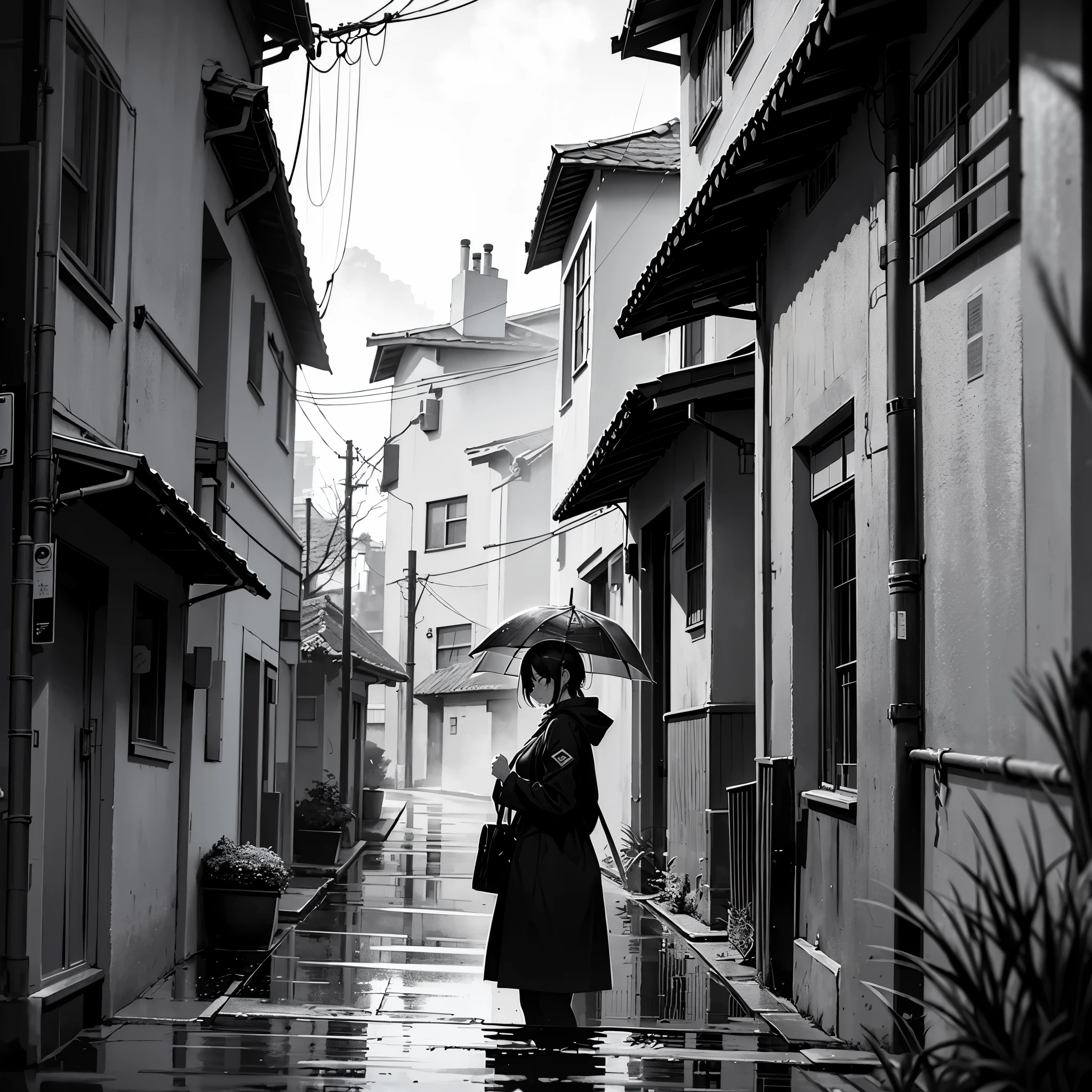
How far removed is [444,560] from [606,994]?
35637 millimetres

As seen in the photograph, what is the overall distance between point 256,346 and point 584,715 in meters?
8.84

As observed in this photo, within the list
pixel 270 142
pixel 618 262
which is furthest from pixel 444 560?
pixel 270 142

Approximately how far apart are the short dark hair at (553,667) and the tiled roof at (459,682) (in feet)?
106

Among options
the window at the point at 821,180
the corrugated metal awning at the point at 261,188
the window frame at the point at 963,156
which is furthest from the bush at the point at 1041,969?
the corrugated metal awning at the point at 261,188

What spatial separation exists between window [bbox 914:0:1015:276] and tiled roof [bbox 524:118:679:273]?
13609 mm

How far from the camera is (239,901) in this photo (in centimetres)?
1120

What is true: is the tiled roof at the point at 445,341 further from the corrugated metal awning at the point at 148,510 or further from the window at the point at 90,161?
the window at the point at 90,161

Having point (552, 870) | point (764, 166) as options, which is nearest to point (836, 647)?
point (552, 870)

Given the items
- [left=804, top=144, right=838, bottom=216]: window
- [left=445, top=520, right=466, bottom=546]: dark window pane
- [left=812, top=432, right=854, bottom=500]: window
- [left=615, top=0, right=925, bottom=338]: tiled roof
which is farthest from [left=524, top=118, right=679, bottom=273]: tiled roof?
[left=445, top=520, right=466, bottom=546]: dark window pane

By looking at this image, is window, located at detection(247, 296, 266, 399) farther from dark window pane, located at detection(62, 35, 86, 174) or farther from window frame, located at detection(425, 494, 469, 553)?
window frame, located at detection(425, 494, 469, 553)

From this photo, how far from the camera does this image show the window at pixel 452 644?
45094mm

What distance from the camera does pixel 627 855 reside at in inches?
629

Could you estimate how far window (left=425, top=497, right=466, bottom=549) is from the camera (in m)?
43.9

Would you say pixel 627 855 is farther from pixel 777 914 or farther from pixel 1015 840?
pixel 1015 840
